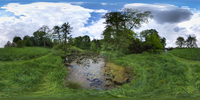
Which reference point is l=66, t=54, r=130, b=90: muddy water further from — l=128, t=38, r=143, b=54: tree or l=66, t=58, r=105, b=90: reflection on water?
l=128, t=38, r=143, b=54: tree

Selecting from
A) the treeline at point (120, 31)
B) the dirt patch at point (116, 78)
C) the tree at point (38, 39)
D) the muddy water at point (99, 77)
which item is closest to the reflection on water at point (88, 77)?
the muddy water at point (99, 77)

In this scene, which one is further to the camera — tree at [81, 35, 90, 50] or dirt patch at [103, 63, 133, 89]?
tree at [81, 35, 90, 50]

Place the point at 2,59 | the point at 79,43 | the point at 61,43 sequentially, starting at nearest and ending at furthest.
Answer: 1. the point at 2,59
2. the point at 61,43
3. the point at 79,43

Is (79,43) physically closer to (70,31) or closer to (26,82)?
(70,31)

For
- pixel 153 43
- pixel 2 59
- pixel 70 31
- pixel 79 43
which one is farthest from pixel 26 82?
pixel 79 43

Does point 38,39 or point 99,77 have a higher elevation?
point 38,39

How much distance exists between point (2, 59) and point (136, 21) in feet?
62.6

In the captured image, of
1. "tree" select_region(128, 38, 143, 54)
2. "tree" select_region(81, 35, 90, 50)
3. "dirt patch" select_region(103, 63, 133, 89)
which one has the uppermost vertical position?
"tree" select_region(81, 35, 90, 50)

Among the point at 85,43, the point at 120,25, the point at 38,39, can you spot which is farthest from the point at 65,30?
the point at 85,43

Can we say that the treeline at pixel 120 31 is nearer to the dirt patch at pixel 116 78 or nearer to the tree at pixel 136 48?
the tree at pixel 136 48

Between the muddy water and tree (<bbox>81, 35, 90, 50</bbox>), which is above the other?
tree (<bbox>81, 35, 90, 50</bbox>)

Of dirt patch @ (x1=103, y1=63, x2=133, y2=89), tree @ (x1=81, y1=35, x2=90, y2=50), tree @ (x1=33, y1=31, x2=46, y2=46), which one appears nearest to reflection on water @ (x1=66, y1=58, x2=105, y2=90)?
dirt patch @ (x1=103, y1=63, x2=133, y2=89)

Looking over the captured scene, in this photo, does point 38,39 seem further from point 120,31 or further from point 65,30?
point 120,31

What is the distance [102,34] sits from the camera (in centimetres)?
1783
